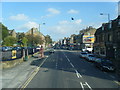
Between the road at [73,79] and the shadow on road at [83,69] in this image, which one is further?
the shadow on road at [83,69]

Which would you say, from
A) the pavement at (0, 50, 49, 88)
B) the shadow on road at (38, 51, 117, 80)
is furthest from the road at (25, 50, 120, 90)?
the pavement at (0, 50, 49, 88)

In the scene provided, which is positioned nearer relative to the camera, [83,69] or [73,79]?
[73,79]

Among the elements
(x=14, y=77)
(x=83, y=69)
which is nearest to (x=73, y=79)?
(x=14, y=77)

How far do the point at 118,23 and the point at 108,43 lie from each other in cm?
682

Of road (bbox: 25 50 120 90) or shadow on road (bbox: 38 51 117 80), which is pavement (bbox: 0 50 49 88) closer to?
road (bbox: 25 50 120 90)

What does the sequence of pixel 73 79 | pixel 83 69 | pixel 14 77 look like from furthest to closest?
pixel 83 69, pixel 14 77, pixel 73 79

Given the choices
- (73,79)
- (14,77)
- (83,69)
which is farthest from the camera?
(83,69)

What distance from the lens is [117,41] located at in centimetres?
3116

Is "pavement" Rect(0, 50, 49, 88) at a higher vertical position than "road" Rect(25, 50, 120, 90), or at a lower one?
higher

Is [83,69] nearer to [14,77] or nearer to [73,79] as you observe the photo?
[73,79]

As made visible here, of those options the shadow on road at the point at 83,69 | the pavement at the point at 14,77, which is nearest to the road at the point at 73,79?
the shadow on road at the point at 83,69

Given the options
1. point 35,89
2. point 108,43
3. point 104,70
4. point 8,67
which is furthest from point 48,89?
point 108,43

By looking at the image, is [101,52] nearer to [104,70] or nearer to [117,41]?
[117,41]

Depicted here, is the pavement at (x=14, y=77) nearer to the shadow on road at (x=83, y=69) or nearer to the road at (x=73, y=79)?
the road at (x=73, y=79)
